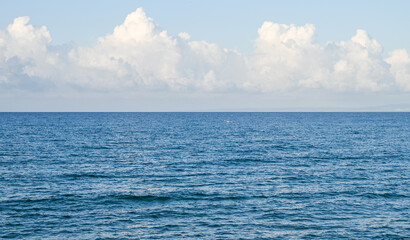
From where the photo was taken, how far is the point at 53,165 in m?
69.2

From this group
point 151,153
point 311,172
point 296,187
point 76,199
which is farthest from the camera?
point 151,153

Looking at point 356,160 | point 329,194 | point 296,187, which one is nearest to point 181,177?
point 296,187

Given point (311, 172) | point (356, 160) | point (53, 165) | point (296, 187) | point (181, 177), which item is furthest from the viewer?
point (356, 160)

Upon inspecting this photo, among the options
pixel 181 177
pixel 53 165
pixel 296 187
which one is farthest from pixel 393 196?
pixel 53 165

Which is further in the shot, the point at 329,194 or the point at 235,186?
the point at 235,186

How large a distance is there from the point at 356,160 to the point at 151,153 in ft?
133

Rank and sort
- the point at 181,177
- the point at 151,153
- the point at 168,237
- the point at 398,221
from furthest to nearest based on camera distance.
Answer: the point at 151,153 < the point at 181,177 < the point at 398,221 < the point at 168,237

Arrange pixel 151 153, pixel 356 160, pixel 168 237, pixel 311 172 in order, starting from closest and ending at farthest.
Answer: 1. pixel 168 237
2. pixel 311 172
3. pixel 356 160
4. pixel 151 153

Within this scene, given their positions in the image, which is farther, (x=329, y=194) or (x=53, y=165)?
(x=53, y=165)

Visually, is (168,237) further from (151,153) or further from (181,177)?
(151,153)

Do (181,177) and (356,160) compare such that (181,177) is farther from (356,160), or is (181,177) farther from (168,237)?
(356,160)

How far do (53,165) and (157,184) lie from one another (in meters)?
23.7

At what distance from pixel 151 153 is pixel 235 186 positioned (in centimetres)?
3882

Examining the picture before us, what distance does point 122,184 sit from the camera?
179 ft
